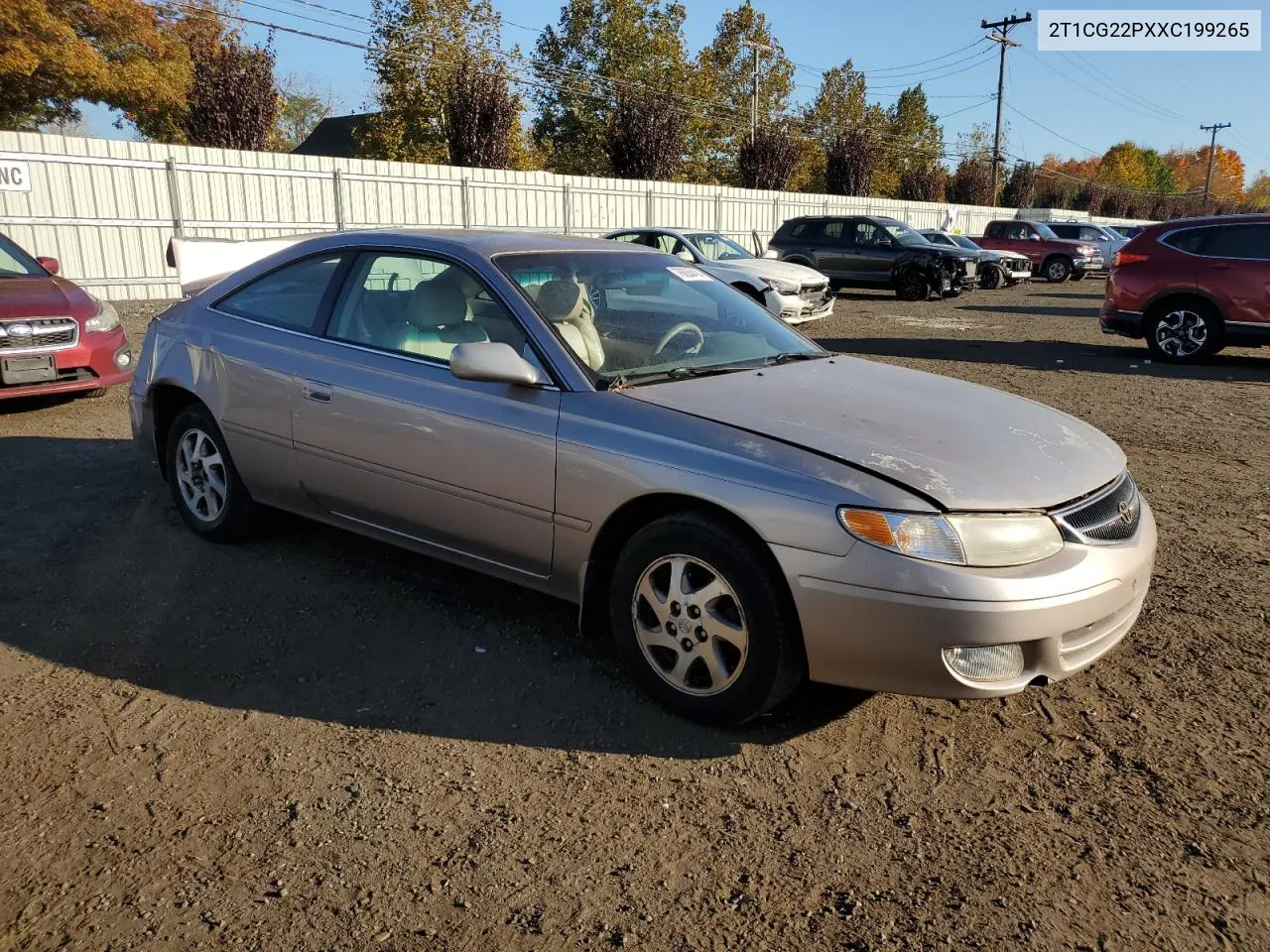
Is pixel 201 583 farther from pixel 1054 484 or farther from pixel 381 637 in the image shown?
pixel 1054 484

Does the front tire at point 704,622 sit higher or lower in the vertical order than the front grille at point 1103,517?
lower

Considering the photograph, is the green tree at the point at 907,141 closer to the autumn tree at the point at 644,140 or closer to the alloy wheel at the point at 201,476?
the autumn tree at the point at 644,140

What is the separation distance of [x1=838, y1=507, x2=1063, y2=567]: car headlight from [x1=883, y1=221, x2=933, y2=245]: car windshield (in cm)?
1932

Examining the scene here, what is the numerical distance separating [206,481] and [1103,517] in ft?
12.9

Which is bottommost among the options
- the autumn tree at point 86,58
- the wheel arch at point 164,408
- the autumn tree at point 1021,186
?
the wheel arch at point 164,408

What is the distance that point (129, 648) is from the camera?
3.76m

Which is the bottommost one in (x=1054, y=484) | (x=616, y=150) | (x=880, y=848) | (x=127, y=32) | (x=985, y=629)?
(x=880, y=848)

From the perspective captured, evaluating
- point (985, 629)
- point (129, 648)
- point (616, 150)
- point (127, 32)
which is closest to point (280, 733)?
point (129, 648)

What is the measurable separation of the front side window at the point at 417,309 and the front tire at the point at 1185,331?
1065 centimetres

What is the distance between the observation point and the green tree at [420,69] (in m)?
41.7

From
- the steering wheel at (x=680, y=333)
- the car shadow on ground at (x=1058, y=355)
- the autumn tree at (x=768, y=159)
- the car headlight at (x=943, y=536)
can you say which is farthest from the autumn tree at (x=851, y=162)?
the car headlight at (x=943, y=536)

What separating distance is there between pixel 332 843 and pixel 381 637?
1.33m

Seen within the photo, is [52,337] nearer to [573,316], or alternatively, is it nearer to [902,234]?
[573,316]

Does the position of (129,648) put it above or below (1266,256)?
below
